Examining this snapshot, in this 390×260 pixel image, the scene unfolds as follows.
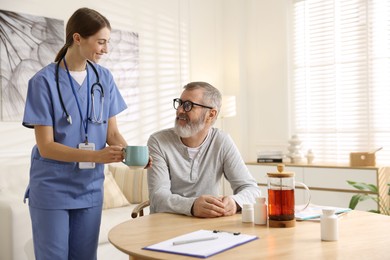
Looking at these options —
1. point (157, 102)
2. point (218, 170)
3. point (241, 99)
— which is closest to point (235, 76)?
point (241, 99)

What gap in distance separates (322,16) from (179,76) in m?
1.56

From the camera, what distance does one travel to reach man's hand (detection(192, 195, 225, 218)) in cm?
196

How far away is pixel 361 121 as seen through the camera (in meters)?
4.85

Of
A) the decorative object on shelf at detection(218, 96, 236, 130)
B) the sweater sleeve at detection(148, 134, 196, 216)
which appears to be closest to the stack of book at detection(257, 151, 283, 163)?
the decorative object on shelf at detection(218, 96, 236, 130)

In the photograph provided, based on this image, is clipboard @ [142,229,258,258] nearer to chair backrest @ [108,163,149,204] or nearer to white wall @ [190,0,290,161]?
chair backrest @ [108,163,149,204]

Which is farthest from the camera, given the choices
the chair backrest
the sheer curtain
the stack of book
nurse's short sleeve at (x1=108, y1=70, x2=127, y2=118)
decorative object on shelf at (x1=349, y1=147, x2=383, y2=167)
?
the stack of book

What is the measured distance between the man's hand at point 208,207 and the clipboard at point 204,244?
280mm

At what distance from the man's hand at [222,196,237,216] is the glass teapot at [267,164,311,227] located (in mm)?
253

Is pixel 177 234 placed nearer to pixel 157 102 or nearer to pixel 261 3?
pixel 157 102

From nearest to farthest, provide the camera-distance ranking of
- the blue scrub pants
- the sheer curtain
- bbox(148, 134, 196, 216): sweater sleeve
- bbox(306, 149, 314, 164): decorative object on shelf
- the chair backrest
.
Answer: the blue scrub pants
bbox(148, 134, 196, 216): sweater sleeve
the chair backrest
the sheer curtain
bbox(306, 149, 314, 164): decorative object on shelf

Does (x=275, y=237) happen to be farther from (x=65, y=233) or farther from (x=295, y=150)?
(x=295, y=150)

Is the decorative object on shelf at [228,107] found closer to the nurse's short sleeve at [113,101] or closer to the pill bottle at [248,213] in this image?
the nurse's short sleeve at [113,101]

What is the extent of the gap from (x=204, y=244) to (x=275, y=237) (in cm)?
25

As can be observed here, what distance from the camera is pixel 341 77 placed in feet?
16.4
